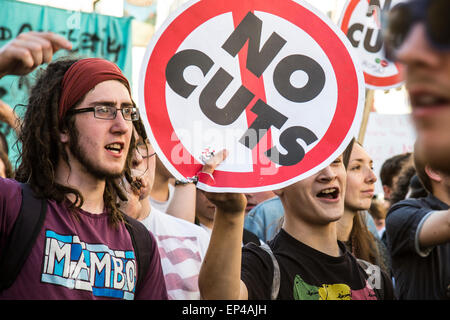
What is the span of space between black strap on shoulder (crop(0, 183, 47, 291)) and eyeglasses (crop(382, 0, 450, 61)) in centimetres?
138

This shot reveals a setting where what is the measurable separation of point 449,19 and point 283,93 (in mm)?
1206

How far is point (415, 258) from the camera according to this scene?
9.12 feet

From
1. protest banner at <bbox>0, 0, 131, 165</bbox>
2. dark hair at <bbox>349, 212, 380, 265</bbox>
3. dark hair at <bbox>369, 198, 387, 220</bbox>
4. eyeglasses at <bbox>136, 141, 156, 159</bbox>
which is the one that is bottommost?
dark hair at <bbox>349, 212, 380, 265</bbox>

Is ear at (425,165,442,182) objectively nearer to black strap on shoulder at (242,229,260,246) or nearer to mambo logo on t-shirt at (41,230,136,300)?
black strap on shoulder at (242,229,260,246)

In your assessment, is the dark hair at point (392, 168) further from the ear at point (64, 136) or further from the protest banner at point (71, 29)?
the ear at point (64, 136)

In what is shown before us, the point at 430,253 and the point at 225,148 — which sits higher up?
the point at 225,148

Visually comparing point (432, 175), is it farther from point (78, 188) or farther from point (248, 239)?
point (78, 188)

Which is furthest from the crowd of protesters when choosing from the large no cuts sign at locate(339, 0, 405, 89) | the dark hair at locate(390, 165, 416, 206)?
the dark hair at locate(390, 165, 416, 206)

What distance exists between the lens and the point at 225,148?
186 cm

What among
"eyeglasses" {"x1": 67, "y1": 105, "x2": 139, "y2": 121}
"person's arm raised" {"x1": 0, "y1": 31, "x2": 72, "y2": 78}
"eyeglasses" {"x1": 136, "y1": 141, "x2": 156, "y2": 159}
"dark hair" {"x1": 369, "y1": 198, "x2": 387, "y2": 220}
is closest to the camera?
"person's arm raised" {"x1": 0, "y1": 31, "x2": 72, "y2": 78}

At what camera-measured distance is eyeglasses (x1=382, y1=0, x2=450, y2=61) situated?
2.33ft

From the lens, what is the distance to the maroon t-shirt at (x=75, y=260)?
1.84 m

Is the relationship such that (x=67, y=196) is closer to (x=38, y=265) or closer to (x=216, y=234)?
(x=38, y=265)
